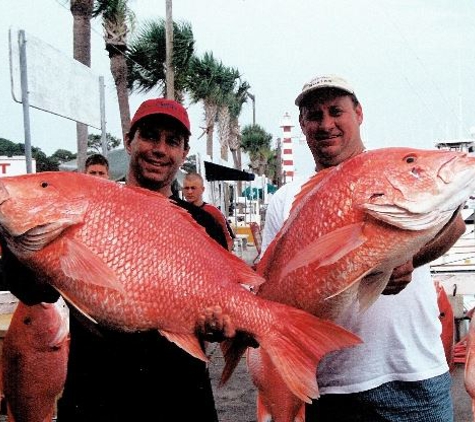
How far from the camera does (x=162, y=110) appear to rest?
2977mm

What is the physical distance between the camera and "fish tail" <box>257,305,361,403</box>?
6.93 ft

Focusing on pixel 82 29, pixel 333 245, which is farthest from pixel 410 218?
pixel 82 29

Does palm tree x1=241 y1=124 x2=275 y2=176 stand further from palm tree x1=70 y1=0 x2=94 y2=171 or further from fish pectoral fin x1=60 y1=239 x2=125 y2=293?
fish pectoral fin x1=60 y1=239 x2=125 y2=293

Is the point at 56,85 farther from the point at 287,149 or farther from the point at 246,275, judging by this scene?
the point at 287,149

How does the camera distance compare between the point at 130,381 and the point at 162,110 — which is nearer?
the point at 130,381

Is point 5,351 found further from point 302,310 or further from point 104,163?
point 104,163

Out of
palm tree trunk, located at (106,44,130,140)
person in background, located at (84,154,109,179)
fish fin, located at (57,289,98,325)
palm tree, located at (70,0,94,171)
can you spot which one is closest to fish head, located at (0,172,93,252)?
fish fin, located at (57,289,98,325)

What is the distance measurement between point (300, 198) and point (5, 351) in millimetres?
1927

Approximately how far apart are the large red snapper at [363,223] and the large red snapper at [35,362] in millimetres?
1482

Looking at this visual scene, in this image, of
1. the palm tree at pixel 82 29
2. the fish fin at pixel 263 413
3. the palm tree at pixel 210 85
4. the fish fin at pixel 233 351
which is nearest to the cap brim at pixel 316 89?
the fish fin at pixel 233 351

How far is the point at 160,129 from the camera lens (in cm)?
299

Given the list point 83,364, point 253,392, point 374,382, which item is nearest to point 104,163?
point 253,392

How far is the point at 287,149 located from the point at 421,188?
48.9 metres

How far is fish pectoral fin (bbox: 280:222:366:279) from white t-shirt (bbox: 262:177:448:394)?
656 millimetres
